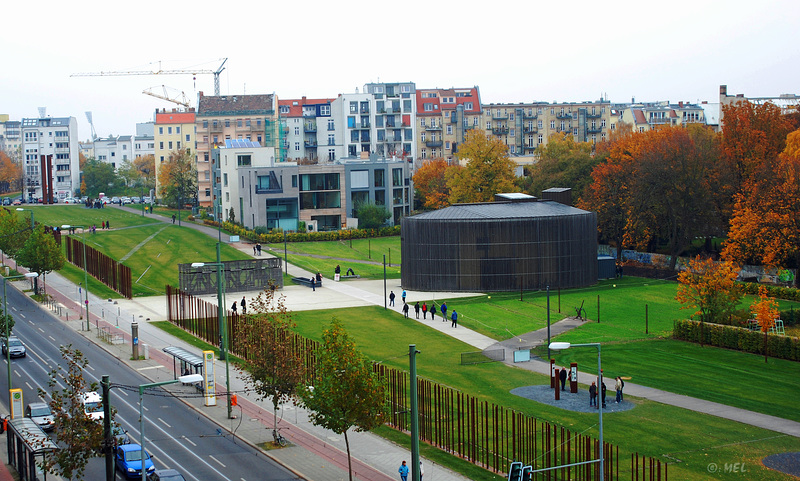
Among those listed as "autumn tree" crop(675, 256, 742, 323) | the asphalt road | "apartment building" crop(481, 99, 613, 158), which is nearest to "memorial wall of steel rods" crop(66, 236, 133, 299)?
the asphalt road

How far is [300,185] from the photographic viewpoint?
399 feet

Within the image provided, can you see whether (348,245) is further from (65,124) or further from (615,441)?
(65,124)

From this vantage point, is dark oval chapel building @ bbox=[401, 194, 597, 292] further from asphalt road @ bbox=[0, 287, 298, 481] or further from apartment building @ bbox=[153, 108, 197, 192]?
apartment building @ bbox=[153, 108, 197, 192]

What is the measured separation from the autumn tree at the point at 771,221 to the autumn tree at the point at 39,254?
60081 millimetres

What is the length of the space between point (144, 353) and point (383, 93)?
116 m

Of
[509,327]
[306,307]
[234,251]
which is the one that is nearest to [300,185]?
A: [234,251]

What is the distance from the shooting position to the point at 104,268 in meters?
83.8

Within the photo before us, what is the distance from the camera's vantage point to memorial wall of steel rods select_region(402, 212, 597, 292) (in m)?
79.2

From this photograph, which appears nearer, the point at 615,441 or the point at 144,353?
the point at 615,441

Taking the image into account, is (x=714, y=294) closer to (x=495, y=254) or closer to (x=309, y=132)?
(x=495, y=254)

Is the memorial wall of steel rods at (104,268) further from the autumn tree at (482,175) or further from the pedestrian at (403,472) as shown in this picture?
the pedestrian at (403,472)

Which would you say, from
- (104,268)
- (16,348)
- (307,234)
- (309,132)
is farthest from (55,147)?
(16,348)

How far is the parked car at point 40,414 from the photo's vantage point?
40.0 m

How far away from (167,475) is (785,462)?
2331cm
